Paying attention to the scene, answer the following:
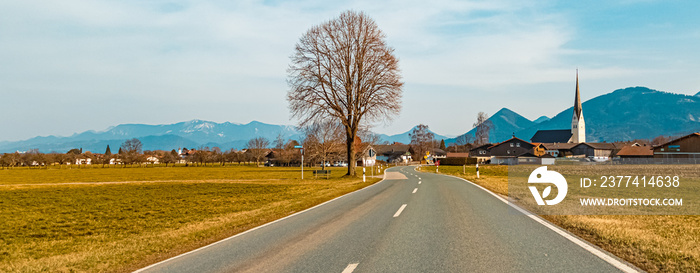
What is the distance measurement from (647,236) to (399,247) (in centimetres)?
498

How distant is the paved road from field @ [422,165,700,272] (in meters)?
0.63

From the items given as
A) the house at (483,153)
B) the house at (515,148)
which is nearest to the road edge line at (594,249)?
the house at (515,148)

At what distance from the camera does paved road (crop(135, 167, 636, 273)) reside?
629 cm

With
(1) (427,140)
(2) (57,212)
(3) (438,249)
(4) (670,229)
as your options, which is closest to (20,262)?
(3) (438,249)

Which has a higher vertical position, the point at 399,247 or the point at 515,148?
the point at 515,148

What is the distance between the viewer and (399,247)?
7605 mm

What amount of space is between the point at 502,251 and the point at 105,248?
8167 mm

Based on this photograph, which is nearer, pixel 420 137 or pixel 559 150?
pixel 559 150

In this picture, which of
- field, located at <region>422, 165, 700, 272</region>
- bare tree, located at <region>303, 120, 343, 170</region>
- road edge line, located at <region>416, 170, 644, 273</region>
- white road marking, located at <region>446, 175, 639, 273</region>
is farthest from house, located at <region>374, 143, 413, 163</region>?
road edge line, located at <region>416, 170, 644, 273</region>

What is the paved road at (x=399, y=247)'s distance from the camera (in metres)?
6.29

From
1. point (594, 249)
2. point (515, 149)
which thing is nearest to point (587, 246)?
point (594, 249)

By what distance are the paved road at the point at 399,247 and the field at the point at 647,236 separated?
2.07ft

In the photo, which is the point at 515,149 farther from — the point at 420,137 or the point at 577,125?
the point at 577,125

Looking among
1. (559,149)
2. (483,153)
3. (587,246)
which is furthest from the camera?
(559,149)
